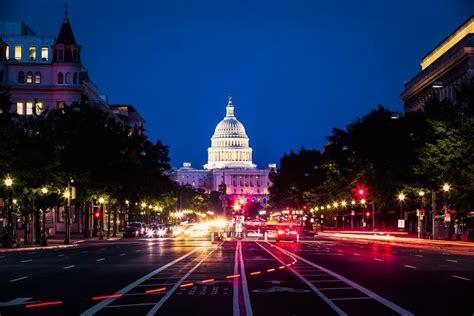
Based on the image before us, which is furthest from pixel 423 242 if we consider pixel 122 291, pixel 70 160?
pixel 122 291

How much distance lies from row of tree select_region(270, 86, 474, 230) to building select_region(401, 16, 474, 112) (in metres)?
10.8

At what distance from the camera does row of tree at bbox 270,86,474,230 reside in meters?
72.2

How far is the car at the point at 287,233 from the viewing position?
83.9 metres

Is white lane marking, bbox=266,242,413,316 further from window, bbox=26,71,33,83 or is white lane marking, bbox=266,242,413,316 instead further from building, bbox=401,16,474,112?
window, bbox=26,71,33,83

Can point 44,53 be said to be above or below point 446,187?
above

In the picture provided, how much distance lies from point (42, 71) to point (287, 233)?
→ 212 feet

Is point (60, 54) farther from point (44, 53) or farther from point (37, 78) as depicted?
point (37, 78)

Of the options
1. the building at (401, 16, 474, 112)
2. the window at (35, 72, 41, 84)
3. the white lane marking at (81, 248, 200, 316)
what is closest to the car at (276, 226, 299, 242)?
the building at (401, 16, 474, 112)

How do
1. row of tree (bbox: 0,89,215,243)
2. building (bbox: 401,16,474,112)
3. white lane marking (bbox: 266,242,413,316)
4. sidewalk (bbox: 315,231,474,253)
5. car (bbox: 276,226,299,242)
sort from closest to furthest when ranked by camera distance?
white lane marking (bbox: 266,242,413,316) → sidewalk (bbox: 315,231,474,253) → row of tree (bbox: 0,89,215,243) → car (bbox: 276,226,299,242) → building (bbox: 401,16,474,112)

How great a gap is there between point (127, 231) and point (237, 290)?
84727 millimetres

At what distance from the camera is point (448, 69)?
133 m

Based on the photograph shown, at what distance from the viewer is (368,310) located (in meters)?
19.6

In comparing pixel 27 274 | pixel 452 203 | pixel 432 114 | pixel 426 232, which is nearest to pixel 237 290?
pixel 27 274

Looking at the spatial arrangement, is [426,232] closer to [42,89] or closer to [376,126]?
[376,126]
